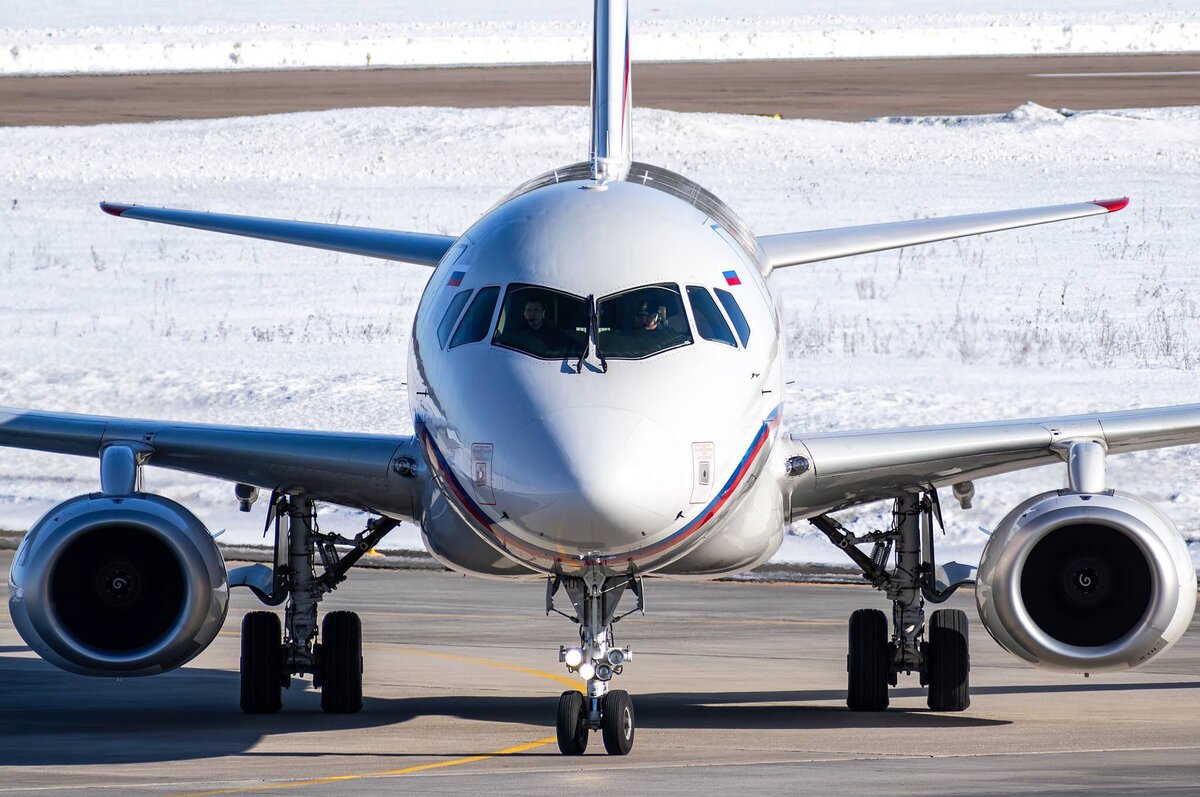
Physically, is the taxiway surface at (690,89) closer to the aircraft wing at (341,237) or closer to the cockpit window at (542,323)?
the aircraft wing at (341,237)

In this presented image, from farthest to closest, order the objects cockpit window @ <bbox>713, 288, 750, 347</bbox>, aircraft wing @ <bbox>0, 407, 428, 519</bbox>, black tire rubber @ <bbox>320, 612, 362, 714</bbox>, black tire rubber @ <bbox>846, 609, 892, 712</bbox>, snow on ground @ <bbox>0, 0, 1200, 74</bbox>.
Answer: snow on ground @ <bbox>0, 0, 1200, 74</bbox> → black tire rubber @ <bbox>846, 609, 892, 712</bbox> → black tire rubber @ <bbox>320, 612, 362, 714</bbox> → aircraft wing @ <bbox>0, 407, 428, 519</bbox> → cockpit window @ <bbox>713, 288, 750, 347</bbox>

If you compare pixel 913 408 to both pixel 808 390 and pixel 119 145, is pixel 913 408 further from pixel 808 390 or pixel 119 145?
pixel 119 145

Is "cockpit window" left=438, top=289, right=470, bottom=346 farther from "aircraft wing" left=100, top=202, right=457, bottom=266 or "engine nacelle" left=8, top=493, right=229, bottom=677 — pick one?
"aircraft wing" left=100, top=202, right=457, bottom=266

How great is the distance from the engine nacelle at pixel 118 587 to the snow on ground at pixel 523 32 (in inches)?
3252

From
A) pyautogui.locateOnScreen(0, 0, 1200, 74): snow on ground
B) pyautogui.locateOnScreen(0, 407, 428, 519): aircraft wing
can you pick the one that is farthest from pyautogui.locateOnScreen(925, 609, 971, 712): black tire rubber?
pyautogui.locateOnScreen(0, 0, 1200, 74): snow on ground

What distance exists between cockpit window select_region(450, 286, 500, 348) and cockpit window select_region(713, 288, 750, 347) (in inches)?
54.1

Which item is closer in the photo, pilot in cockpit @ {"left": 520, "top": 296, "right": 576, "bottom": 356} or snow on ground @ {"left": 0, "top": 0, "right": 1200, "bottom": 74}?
pilot in cockpit @ {"left": 520, "top": 296, "right": 576, "bottom": 356}

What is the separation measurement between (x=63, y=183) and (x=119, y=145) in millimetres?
6705

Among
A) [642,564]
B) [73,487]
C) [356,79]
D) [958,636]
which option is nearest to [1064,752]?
[958,636]

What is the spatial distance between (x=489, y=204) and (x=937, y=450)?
3177 centimetres

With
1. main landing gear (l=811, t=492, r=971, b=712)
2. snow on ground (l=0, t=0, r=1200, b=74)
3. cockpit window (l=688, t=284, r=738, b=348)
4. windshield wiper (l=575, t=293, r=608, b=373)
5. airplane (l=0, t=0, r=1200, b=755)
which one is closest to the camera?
airplane (l=0, t=0, r=1200, b=755)

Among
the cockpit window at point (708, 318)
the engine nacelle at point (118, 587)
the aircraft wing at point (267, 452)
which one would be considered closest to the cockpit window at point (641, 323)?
the cockpit window at point (708, 318)

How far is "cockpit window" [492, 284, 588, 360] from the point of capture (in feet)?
36.5

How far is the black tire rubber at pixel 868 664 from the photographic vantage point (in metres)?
14.8
